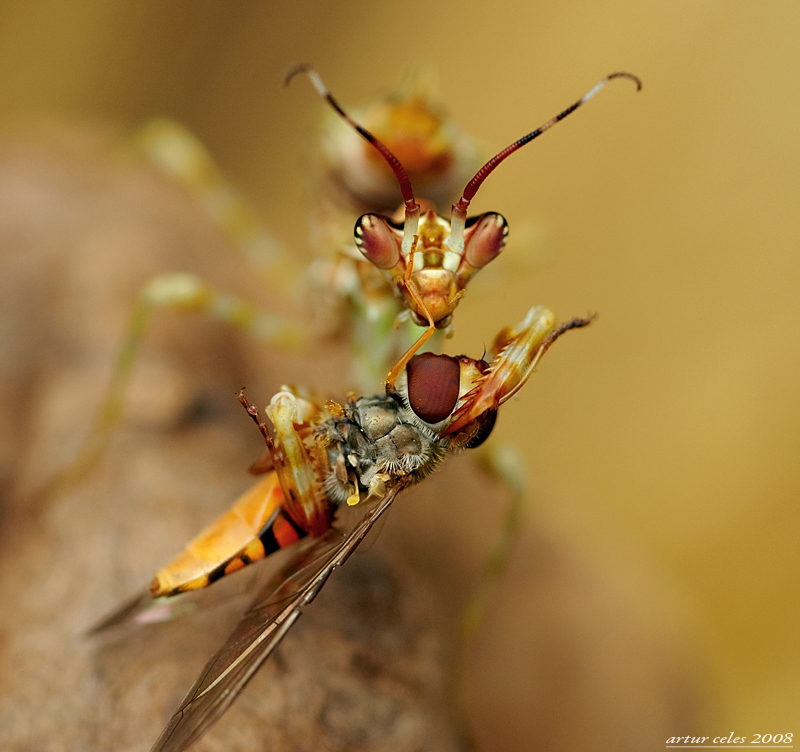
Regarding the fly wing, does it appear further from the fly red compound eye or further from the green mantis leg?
the green mantis leg

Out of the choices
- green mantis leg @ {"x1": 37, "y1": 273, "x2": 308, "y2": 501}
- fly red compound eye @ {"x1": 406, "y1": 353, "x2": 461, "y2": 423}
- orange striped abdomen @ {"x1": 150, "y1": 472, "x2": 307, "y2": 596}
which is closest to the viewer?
fly red compound eye @ {"x1": 406, "y1": 353, "x2": 461, "y2": 423}

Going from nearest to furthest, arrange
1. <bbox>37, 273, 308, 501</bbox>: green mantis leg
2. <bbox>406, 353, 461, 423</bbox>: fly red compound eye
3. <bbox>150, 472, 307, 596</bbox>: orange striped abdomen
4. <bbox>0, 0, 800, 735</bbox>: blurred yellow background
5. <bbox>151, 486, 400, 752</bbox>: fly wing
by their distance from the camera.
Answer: <bbox>151, 486, 400, 752</bbox>: fly wing → <bbox>406, 353, 461, 423</bbox>: fly red compound eye → <bbox>150, 472, 307, 596</bbox>: orange striped abdomen → <bbox>37, 273, 308, 501</bbox>: green mantis leg → <bbox>0, 0, 800, 735</bbox>: blurred yellow background

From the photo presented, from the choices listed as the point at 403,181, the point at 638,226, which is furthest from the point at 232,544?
the point at 638,226

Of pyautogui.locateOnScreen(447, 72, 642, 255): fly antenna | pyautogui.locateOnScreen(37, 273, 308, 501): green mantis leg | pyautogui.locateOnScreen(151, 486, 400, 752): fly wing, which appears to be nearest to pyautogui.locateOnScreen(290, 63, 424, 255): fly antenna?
pyautogui.locateOnScreen(447, 72, 642, 255): fly antenna

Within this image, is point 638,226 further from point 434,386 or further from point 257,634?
point 257,634

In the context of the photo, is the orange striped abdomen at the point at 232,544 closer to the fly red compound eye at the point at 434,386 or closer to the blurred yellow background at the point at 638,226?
the fly red compound eye at the point at 434,386

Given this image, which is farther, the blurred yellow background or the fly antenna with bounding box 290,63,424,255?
the blurred yellow background
